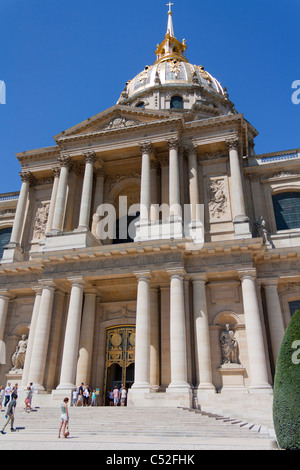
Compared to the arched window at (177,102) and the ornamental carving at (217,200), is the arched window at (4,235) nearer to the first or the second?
the ornamental carving at (217,200)

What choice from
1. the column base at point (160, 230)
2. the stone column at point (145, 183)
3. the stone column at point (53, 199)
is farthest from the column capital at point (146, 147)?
the stone column at point (53, 199)

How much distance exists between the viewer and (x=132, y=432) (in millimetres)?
13328

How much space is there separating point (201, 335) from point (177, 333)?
5.43 feet

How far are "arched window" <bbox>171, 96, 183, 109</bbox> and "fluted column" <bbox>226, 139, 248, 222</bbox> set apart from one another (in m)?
19.3

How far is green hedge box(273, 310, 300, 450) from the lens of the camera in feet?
29.7

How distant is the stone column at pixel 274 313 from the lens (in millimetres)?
20202

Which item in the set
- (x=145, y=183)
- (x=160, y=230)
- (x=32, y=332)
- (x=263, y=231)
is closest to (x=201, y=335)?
(x=160, y=230)

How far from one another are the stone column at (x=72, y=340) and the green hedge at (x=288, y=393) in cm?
1273

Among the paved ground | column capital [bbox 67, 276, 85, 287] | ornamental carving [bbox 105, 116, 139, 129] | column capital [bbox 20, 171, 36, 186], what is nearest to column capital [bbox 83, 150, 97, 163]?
ornamental carving [bbox 105, 116, 139, 129]

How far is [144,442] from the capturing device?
11.4 meters

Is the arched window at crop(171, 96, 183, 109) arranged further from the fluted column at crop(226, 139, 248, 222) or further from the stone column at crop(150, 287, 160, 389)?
the stone column at crop(150, 287, 160, 389)

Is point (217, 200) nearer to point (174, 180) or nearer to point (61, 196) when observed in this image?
point (174, 180)

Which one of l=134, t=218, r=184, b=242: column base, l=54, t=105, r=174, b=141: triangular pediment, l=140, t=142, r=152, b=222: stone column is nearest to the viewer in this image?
l=134, t=218, r=184, b=242: column base
